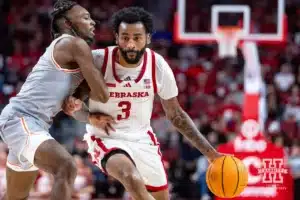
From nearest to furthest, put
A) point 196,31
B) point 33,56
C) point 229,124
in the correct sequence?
point 196,31, point 229,124, point 33,56

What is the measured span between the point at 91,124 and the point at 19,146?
0.65 metres

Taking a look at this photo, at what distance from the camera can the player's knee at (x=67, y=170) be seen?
5.09 m

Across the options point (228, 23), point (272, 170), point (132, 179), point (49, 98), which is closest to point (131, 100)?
point (49, 98)

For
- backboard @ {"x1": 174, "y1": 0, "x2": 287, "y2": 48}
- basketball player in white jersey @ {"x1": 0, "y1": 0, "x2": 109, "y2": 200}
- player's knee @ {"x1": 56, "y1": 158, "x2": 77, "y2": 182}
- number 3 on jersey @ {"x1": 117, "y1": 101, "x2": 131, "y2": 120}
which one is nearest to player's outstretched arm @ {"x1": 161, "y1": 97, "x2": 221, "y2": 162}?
number 3 on jersey @ {"x1": 117, "y1": 101, "x2": 131, "y2": 120}

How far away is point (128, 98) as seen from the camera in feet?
18.9

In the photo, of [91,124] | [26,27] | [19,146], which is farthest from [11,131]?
[26,27]

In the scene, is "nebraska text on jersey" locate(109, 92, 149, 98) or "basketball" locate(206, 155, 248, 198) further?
"basketball" locate(206, 155, 248, 198)

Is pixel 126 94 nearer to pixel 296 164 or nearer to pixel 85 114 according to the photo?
pixel 85 114

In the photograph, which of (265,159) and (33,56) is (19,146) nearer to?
(265,159)

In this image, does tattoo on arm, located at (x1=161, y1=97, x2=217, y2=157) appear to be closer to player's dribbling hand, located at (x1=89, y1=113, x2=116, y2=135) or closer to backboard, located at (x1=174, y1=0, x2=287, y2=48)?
player's dribbling hand, located at (x1=89, y1=113, x2=116, y2=135)

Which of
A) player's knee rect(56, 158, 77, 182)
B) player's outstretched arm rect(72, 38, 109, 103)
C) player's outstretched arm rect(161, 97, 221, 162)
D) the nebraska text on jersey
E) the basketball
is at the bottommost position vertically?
the basketball

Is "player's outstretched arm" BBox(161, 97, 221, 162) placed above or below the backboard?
below

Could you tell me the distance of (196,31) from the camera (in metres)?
11.0

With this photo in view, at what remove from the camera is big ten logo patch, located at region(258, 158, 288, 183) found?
7.84m
